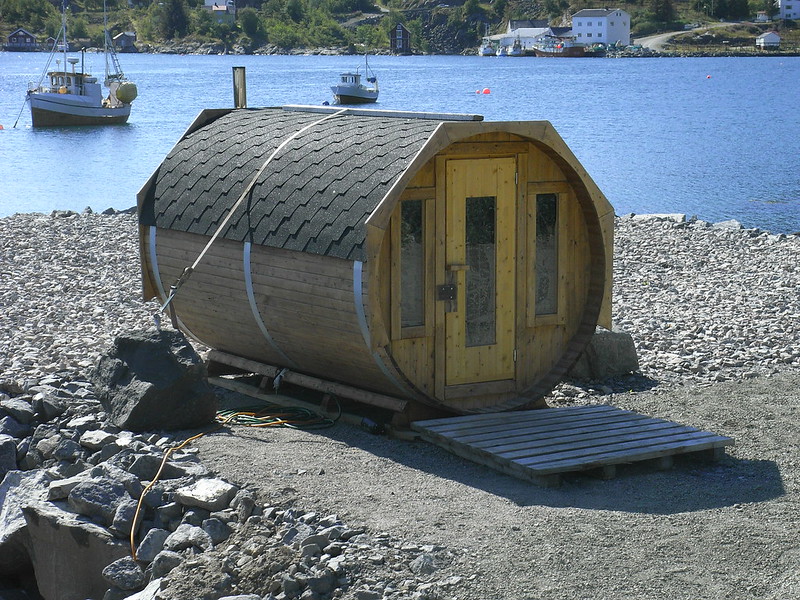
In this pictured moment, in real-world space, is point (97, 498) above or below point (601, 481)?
above

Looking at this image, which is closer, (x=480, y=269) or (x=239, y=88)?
(x=480, y=269)

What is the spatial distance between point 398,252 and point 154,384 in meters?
2.11

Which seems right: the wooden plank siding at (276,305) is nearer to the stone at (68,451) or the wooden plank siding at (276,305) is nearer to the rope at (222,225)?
the rope at (222,225)

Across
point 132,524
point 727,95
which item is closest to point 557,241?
point 132,524

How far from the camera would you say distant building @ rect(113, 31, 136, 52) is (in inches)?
7392

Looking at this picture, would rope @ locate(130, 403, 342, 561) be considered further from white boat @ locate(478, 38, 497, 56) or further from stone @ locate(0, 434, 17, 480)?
white boat @ locate(478, 38, 497, 56)

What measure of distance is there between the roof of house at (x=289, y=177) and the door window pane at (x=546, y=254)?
Result: 4.03ft

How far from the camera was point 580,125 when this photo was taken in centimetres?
6241

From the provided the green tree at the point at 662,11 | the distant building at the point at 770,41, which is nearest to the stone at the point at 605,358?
the distant building at the point at 770,41

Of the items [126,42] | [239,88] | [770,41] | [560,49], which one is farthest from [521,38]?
[239,88]

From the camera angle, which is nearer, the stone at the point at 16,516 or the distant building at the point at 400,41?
the stone at the point at 16,516

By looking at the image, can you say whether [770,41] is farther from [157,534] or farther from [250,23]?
[157,534]

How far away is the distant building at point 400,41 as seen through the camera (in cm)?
19055

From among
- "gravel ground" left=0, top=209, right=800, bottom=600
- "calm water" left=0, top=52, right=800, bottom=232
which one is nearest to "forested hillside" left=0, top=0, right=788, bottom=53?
"calm water" left=0, top=52, right=800, bottom=232
